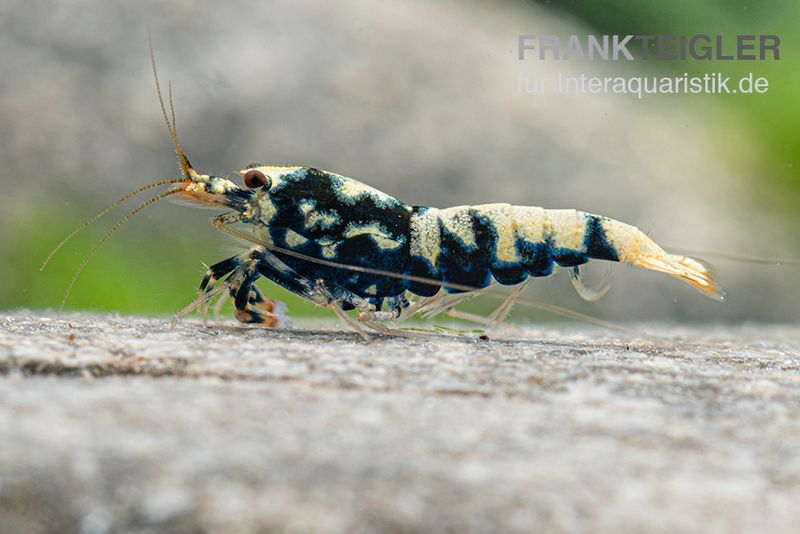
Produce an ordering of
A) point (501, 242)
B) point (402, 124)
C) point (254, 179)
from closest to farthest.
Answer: point (254, 179) < point (501, 242) < point (402, 124)

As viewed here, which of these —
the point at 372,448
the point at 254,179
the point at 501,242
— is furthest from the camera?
the point at 501,242

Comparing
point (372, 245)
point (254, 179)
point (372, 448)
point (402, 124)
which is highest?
point (402, 124)

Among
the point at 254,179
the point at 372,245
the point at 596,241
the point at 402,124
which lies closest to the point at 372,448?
the point at 372,245

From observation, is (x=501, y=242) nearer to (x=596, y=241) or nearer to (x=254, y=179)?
(x=596, y=241)

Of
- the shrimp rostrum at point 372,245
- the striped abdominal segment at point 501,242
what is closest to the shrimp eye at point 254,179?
the shrimp rostrum at point 372,245

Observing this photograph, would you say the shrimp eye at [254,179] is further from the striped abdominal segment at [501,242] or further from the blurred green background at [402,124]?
the blurred green background at [402,124]

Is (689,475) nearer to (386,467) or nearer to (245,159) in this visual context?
(386,467)

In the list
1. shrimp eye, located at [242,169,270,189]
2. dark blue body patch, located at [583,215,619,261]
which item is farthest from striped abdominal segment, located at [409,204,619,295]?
shrimp eye, located at [242,169,270,189]

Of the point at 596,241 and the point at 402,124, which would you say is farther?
the point at 402,124
